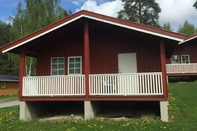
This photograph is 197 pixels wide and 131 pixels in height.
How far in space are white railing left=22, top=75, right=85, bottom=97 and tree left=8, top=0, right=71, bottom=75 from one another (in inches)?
655

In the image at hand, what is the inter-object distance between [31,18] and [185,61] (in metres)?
19.9

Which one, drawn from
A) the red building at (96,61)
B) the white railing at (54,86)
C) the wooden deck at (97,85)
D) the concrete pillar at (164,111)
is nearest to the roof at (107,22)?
the red building at (96,61)

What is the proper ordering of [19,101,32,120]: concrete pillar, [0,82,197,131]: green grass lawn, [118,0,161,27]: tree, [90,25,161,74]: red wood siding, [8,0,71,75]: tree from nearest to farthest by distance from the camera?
1. [0,82,197,131]: green grass lawn
2. [19,101,32,120]: concrete pillar
3. [90,25,161,74]: red wood siding
4. [8,0,71,75]: tree
5. [118,0,161,27]: tree

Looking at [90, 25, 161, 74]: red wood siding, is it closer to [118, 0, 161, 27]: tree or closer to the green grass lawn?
the green grass lawn

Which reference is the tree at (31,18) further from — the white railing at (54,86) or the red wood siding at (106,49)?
the white railing at (54,86)

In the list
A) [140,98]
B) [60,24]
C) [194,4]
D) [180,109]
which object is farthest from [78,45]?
[194,4]

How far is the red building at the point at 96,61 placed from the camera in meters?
9.12

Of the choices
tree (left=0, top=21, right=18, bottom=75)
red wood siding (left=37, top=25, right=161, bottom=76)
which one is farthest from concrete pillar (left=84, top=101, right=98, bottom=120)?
tree (left=0, top=21, right=18, bottom=75)

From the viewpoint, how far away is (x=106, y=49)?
39.1 feet

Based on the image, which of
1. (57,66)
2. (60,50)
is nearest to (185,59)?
(60,50)

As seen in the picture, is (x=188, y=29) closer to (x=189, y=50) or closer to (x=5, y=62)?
(x=189, y=50)

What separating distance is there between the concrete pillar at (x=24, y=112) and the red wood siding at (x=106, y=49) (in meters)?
2.79

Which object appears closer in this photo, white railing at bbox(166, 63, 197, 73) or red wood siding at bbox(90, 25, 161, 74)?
red wood siding at bbox(90, 25, 161, 74)

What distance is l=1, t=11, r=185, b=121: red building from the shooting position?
9.12 m
